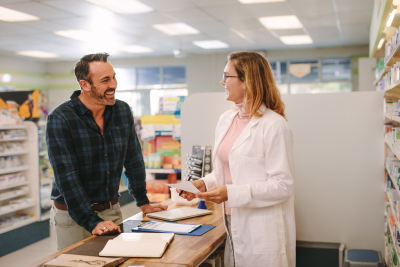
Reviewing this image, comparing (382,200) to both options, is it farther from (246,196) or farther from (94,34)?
(94,34)

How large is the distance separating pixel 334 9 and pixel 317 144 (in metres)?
4.60

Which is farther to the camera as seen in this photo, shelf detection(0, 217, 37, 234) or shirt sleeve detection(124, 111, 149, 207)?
shelf detection(0, 217, 37, 234)

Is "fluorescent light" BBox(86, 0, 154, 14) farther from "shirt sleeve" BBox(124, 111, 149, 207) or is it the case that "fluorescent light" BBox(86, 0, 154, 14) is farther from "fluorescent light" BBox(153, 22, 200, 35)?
"shirt sleeve" BBox(124, 111, 149, 207)

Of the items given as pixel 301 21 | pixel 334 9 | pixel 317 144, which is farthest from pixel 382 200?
pixel 301 21

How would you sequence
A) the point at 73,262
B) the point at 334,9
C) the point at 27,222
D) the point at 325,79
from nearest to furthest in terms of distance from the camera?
the point at 73,262 < the point at 27,222 < the point at 334,9 < the point at 325,79

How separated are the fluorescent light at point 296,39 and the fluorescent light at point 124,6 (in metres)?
4.17

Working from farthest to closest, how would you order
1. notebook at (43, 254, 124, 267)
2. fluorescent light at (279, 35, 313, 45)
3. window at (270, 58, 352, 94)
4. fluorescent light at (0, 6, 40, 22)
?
window at (270, 58, 352, 94)
fluorescent light at (279, 35, 313, 45)
fluorescent light at (0, 6, 40, 22)
notebook at (43, 254, 124, 267)

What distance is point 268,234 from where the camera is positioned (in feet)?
6.08

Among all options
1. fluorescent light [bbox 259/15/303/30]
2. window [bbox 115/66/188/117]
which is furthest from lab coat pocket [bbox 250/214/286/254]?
window [bbox 115/66/188/117]

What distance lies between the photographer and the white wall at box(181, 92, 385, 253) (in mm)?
2922

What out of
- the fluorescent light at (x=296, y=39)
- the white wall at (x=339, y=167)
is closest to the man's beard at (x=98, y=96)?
the white wall at (x=339, y=167)

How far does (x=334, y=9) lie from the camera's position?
675cm

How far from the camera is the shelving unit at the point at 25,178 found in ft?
16.5

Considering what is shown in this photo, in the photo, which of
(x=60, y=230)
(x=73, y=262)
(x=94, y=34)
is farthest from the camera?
(x=94, y=34)
